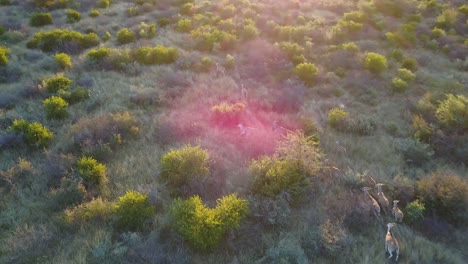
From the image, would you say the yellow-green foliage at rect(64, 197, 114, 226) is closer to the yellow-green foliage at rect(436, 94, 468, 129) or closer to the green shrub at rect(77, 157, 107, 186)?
the green shrub at rect(77, 157, 107, 186)

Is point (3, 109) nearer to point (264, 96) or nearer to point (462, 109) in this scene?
point (264, 96)

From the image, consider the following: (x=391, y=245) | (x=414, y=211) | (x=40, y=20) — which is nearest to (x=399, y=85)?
(x=414, y=211)

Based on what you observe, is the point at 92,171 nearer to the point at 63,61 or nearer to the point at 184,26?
→ the point at 63,61

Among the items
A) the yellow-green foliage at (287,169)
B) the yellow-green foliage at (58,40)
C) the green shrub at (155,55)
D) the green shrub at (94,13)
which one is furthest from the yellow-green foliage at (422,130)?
the green shrub at (94,13)

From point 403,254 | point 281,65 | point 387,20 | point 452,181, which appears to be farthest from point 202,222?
point 387,20

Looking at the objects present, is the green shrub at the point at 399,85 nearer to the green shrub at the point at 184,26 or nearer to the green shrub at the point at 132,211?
the green shrub at the point at 132,211
